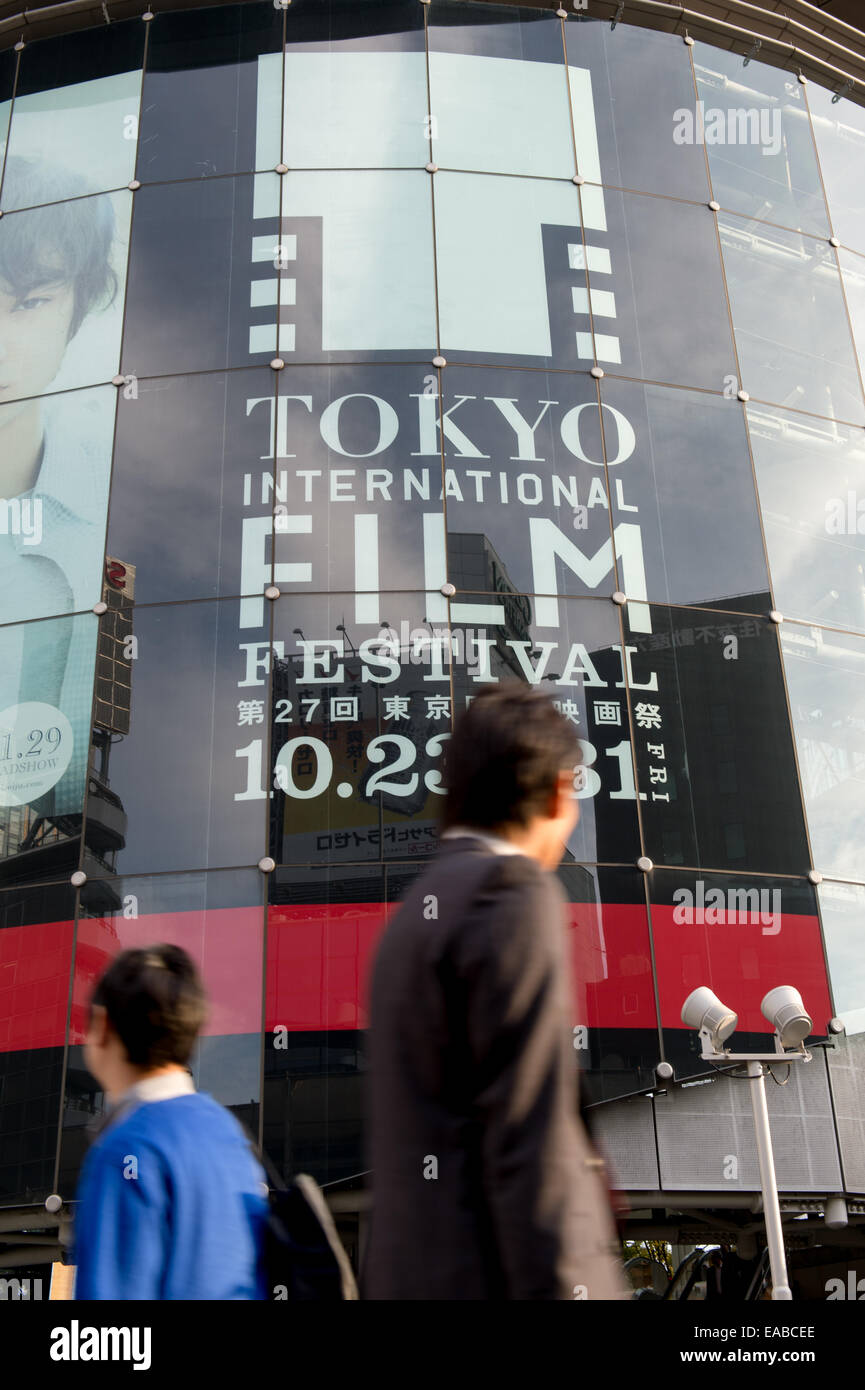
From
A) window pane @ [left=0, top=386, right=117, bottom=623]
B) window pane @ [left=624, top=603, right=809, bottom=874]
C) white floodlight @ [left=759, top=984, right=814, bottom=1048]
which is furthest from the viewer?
window pane @ [left=0, top=386, right=117, bottom=623]

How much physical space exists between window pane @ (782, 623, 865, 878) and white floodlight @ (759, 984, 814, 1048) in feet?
8.51

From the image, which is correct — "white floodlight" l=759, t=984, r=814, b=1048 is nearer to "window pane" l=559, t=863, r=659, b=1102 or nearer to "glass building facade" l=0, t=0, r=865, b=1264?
"glass building facade" l=0, t=0, r=865, b=1264

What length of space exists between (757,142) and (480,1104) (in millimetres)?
15954

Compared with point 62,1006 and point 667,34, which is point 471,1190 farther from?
point 667,34

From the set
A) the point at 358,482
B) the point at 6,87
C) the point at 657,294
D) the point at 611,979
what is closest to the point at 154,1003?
the point at 611,979

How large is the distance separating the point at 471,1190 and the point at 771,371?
44.5 ft

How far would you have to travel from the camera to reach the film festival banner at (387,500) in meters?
11.4

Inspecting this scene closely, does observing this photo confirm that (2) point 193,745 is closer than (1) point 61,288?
Yes

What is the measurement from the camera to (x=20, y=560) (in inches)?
496

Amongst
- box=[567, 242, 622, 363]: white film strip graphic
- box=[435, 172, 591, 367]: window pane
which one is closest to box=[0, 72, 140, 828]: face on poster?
box=[435, 172, 591, 367]: window pane

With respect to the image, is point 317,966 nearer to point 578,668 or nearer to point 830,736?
point 578,668

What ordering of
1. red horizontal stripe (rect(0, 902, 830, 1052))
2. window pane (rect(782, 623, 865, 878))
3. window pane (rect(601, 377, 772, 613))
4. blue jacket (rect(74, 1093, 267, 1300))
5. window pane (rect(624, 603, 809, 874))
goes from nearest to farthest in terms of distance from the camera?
blue jacket (rect(74, 1093, 267, 1300))
red horizontal stripe (rect(0, 902, 830, 1052))
window pane (rect(624, 603, 809, 874))
window pane (rect(782, 623, 865, 878))
window pane (rect(601, 377, 772, 613))

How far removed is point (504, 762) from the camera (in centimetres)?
214

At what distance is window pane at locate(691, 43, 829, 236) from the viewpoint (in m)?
14.9
